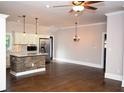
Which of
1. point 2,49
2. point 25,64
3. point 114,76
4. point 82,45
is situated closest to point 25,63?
point 25,64

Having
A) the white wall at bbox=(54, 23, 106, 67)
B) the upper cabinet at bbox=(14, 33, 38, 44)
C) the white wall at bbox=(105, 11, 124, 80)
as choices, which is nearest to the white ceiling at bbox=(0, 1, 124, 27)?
the white wall at bbox=(105, 11, 124, 80)

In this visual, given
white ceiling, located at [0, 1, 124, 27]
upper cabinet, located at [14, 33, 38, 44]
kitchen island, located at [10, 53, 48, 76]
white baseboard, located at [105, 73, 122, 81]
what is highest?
white ceiling, located at [0, 1, 124, 27]

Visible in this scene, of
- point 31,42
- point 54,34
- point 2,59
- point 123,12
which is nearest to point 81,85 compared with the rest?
point 2,59

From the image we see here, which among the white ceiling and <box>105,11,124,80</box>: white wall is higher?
the white ceiling

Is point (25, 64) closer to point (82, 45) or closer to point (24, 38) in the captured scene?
point (24, 38)

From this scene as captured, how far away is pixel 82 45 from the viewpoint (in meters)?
8.26

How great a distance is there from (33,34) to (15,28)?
1.16 meters

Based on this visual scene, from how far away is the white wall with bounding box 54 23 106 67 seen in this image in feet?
24.2

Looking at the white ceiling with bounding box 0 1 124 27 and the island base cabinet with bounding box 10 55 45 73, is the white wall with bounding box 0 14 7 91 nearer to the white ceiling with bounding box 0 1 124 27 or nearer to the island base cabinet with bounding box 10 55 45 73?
the white ceiling with bounding box 0 1 124 27

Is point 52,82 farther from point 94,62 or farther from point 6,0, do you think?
point 94,62

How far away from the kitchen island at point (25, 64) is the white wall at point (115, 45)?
332 centimetres

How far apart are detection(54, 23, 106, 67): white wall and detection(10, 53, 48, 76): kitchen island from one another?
3.11m

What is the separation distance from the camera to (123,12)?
4.53 metres

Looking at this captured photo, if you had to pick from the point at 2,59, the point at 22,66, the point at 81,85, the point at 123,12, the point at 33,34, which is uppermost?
the point at 123,12
